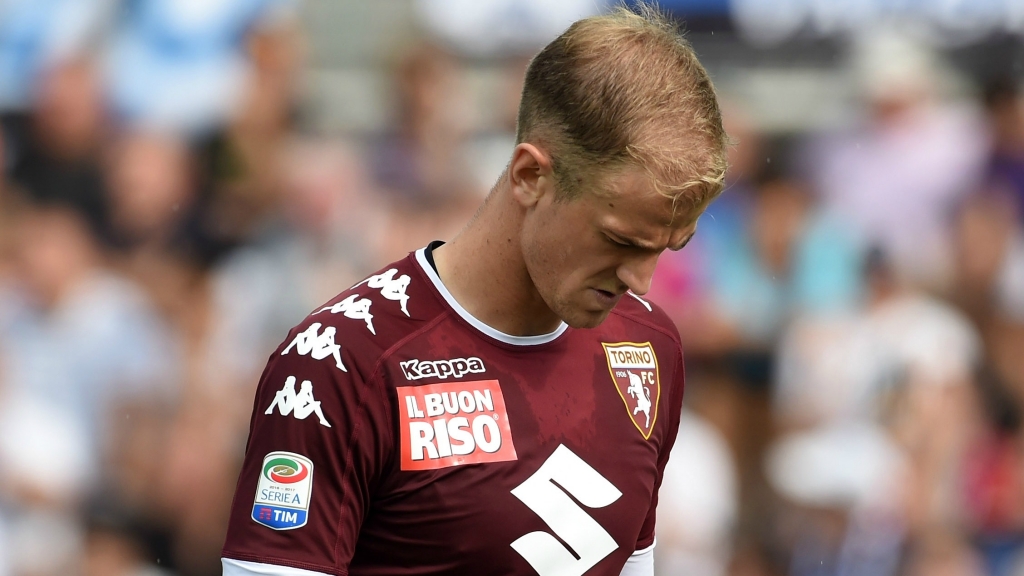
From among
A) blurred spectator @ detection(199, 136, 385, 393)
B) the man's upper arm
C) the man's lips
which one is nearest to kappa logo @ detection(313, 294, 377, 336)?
the man's lips

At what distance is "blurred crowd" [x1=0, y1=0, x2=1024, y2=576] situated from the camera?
16.8 ft

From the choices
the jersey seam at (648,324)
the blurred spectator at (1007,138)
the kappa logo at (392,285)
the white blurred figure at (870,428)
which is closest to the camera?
the kappa logo at (392,285)

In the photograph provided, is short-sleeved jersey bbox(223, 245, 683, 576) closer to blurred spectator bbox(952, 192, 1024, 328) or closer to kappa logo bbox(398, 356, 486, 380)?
kappa logo bbox(398, 356, 486, 380)

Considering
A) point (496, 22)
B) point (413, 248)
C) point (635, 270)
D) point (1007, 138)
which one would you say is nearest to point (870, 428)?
point (1007, 138)

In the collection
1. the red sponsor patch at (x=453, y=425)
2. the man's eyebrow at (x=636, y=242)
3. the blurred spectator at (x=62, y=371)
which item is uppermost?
the man's eyebrow at (x=636, y=242)

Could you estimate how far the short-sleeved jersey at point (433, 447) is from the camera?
6.34 ft

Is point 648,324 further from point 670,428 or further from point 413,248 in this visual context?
point 413,248

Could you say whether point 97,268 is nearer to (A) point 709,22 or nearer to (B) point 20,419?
(B) point 20,419

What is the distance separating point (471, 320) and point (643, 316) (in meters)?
0.45

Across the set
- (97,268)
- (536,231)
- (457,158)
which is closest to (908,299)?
(457,158)

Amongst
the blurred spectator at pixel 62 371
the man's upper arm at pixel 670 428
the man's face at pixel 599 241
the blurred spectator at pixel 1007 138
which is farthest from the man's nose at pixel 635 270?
the blurred spectator at pixel 1007 138

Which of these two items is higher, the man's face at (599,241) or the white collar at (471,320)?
the man's face at (599,241)

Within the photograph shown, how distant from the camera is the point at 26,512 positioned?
5.04m

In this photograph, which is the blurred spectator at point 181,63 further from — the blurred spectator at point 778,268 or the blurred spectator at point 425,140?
the blurred spectator at point 778,268
